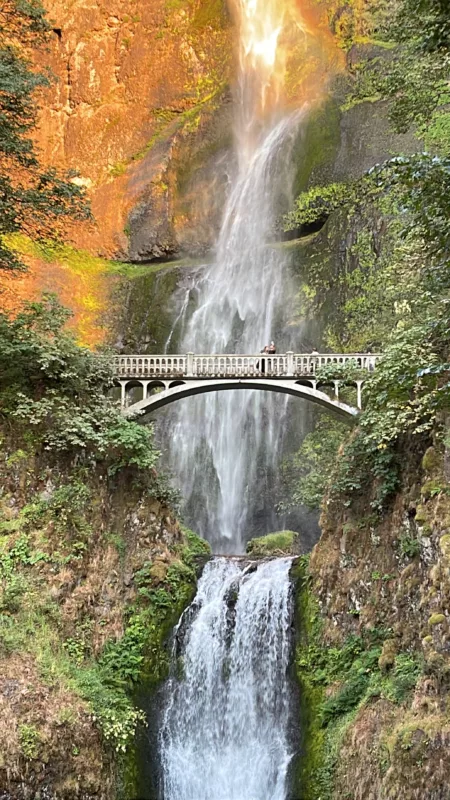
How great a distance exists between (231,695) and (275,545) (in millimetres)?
7600

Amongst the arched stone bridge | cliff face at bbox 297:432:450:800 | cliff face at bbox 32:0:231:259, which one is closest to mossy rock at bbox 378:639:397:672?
cliff face at bbox 297:432:450:800

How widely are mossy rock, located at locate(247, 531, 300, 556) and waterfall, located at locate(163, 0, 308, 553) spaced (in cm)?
260

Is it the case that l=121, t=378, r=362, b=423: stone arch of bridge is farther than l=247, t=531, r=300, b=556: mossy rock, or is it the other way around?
l=247, t=531, r=300, b=556: mossy rock

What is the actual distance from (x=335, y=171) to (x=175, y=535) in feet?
63.8

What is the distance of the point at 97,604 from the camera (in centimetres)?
1322

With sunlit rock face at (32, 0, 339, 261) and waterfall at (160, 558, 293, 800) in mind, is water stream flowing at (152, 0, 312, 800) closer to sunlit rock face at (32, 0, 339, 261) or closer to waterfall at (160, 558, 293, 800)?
waterfall at (160, 558, 293, 800)

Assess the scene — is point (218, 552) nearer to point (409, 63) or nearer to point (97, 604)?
point (97, 604)

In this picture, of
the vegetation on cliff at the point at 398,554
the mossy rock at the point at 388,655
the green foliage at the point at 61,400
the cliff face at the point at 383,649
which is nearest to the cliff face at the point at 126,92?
the green foliage at the point at 61,400

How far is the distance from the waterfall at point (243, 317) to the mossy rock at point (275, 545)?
2598 mm

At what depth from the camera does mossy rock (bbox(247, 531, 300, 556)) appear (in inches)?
782

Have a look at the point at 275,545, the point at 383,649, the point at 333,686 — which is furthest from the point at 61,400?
the point at 275,545

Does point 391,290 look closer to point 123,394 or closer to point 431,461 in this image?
point 431,461

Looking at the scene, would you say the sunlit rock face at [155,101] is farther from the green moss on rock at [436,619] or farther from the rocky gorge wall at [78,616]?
the green moss on rock at [436,619]

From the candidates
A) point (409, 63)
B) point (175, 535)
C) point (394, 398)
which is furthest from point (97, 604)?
point (409, 63)
